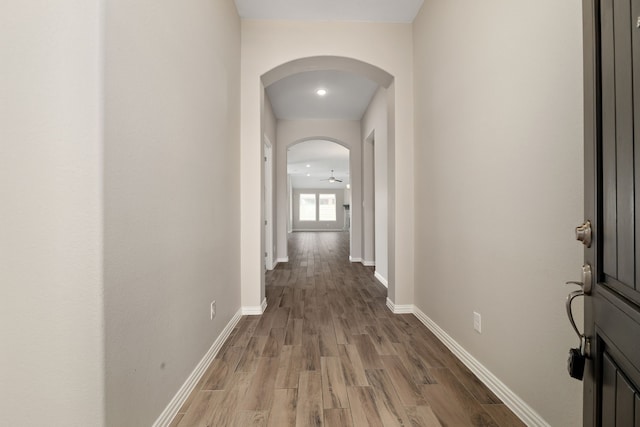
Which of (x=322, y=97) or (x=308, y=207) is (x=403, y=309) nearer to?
(x=322, y=97)

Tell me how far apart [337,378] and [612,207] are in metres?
1.69

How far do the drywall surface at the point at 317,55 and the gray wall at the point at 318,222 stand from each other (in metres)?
13.7

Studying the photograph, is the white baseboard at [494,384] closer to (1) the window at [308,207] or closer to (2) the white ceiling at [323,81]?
(2) the white ceiling at [323,81]

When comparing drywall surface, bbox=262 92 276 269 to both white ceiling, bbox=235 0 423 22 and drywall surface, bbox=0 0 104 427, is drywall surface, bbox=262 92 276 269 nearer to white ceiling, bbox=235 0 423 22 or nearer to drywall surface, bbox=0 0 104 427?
white ceiling, bbox=235 0 423 22

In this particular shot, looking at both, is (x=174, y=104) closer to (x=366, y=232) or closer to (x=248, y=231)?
(x=248, y=231)

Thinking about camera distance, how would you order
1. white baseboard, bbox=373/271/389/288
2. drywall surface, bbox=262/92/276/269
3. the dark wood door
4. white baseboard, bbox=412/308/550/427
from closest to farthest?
the dark wood door < white baseboard, bbox=412/308/550/427 < white baseboard, bbox=373/271/389/288 < drywall surface, bbox=262/92/276/269

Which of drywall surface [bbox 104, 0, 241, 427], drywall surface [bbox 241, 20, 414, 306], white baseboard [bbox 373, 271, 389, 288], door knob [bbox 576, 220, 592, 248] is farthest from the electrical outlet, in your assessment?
white baseboard [bbox 373, 271, 389, 288]

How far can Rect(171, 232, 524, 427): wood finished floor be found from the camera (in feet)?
5.21

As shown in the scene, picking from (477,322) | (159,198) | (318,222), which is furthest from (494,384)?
(318,222)

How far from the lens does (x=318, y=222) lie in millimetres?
17094

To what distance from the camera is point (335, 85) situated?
4.59m

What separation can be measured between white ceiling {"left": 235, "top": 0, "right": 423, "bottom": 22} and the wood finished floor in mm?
2859

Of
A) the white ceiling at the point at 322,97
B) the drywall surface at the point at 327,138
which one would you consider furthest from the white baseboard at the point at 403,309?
the drywall surface at the point at 327,138

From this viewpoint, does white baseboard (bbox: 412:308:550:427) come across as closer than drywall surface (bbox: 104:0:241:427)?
No
